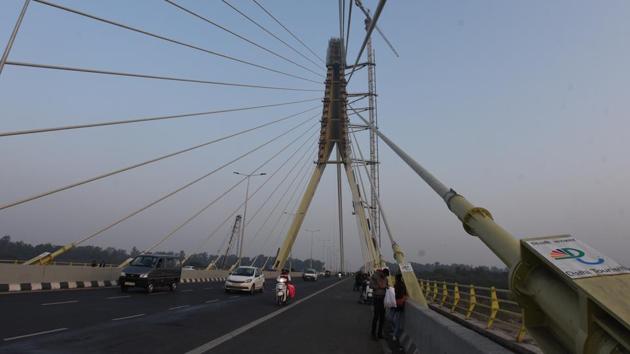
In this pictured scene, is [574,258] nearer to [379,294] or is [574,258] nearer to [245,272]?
[379,294]

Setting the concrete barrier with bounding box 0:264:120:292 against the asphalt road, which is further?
the concrete barrier with bounding box 0:264:120:292

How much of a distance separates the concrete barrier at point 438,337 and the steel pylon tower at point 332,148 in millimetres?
→ 28803

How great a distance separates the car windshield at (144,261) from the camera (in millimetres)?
23000

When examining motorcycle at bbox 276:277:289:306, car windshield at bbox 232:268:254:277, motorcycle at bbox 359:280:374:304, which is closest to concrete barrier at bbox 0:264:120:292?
car windshield at bbox 232:268:254:277

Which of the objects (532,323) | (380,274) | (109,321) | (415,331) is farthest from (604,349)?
(109,321)

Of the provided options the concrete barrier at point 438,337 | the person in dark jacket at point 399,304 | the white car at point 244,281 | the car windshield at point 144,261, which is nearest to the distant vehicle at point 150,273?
the car windshield at point 144,261

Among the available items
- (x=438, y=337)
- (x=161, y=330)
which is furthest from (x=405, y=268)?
(x=438, y=337)

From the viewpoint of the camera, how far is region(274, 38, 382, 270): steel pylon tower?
3983 cm

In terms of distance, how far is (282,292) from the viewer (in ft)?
66.6

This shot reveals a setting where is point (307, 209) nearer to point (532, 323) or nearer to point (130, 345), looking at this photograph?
point (130, 345)

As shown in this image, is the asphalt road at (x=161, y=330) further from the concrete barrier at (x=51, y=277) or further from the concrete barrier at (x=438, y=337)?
the concrete barrier at (x=51, y=277)

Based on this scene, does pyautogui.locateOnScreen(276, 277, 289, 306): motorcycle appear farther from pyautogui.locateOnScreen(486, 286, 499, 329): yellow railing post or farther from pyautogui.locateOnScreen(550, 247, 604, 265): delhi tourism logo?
pyautogui.locateOnScreen(550, 247, 604, 265): delhi tourism logo

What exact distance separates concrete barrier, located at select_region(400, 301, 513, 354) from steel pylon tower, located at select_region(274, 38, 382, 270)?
2880cm

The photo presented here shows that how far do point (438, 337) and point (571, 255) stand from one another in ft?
9.94
